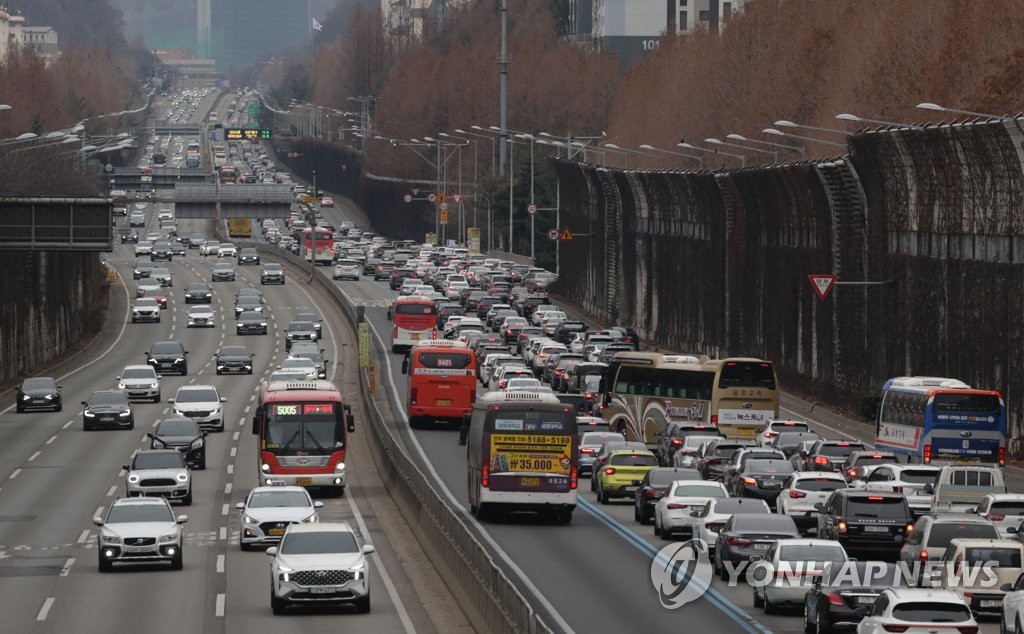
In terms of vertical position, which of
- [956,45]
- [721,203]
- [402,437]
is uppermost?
[956,45]

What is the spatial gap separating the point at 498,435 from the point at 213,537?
248 inches

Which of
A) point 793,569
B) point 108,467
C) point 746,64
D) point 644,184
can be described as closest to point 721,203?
point 644,184

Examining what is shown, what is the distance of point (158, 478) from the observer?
48469mm

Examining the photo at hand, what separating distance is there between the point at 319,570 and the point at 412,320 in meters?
66.0

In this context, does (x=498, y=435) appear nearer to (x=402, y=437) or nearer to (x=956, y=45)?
(x=402, y=437)

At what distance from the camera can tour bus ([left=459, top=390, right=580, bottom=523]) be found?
43438 mm

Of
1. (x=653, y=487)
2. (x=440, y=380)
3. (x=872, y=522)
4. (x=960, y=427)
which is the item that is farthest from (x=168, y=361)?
(x=872, y=522)

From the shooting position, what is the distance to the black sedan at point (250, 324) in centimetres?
11000

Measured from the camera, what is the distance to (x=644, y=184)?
112812mm

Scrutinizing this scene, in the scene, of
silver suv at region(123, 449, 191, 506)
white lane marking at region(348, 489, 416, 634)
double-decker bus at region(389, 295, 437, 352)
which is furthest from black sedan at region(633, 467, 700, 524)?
double-decker bus at region(389, 295, 437, 352)

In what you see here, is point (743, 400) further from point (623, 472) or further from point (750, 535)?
point (750, 535)

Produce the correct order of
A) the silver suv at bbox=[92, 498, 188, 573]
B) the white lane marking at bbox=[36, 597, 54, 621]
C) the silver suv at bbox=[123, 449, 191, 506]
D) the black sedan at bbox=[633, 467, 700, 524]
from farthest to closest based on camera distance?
the silver suv at bbox=[123, 449, 191, 506] → the black sedan at bbox=[633, 467, 700, 524] → the silver suv at bbox=[92, 498, 188, 573] → the white lane marking at bbox=[36, 597, 54, 621]

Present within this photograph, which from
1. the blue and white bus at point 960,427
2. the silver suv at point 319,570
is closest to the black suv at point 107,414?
the blue and white bus at point 960,427

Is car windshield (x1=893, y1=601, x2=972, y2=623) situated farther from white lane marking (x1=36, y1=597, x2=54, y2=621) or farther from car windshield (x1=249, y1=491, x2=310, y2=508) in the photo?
car windshield (x1=249, y1=491, x2=310, y2=508)
